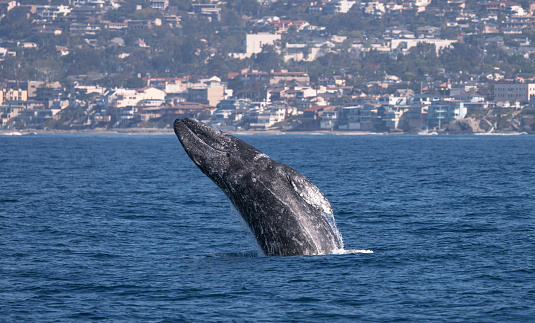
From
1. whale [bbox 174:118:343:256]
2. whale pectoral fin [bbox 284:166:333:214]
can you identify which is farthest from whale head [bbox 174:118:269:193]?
whale pectoral fin [bbox 284:166:333:214]

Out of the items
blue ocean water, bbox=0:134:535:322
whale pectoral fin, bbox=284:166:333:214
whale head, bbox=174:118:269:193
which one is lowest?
blue ocean water, bbox=0:134:535:322

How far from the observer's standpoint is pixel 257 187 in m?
19.2

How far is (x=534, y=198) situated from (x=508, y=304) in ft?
93.5

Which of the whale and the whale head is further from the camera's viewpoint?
the whale head

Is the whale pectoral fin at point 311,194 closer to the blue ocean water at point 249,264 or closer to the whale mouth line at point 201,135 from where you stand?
the blue ocean water at point 249,264

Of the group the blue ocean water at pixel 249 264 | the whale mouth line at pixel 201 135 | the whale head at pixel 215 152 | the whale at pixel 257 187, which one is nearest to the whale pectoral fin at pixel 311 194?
the whale at pixel 257 187

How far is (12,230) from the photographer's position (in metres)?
31.6

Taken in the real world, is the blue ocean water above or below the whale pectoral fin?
below

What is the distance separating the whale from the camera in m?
19.2

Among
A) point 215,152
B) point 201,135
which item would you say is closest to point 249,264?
point 215,152

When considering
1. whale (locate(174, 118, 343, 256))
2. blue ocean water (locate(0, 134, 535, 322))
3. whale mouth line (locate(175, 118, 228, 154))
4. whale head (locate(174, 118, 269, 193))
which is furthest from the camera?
whale mouth line (locate(175, 118, 228, 154))

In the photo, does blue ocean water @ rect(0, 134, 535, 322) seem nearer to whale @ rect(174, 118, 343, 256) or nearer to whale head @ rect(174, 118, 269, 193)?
whale @ rect(174, 118, 343, 256)

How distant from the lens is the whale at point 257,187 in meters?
19.2

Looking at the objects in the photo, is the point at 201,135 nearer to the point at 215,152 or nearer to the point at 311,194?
the point at 215,152
